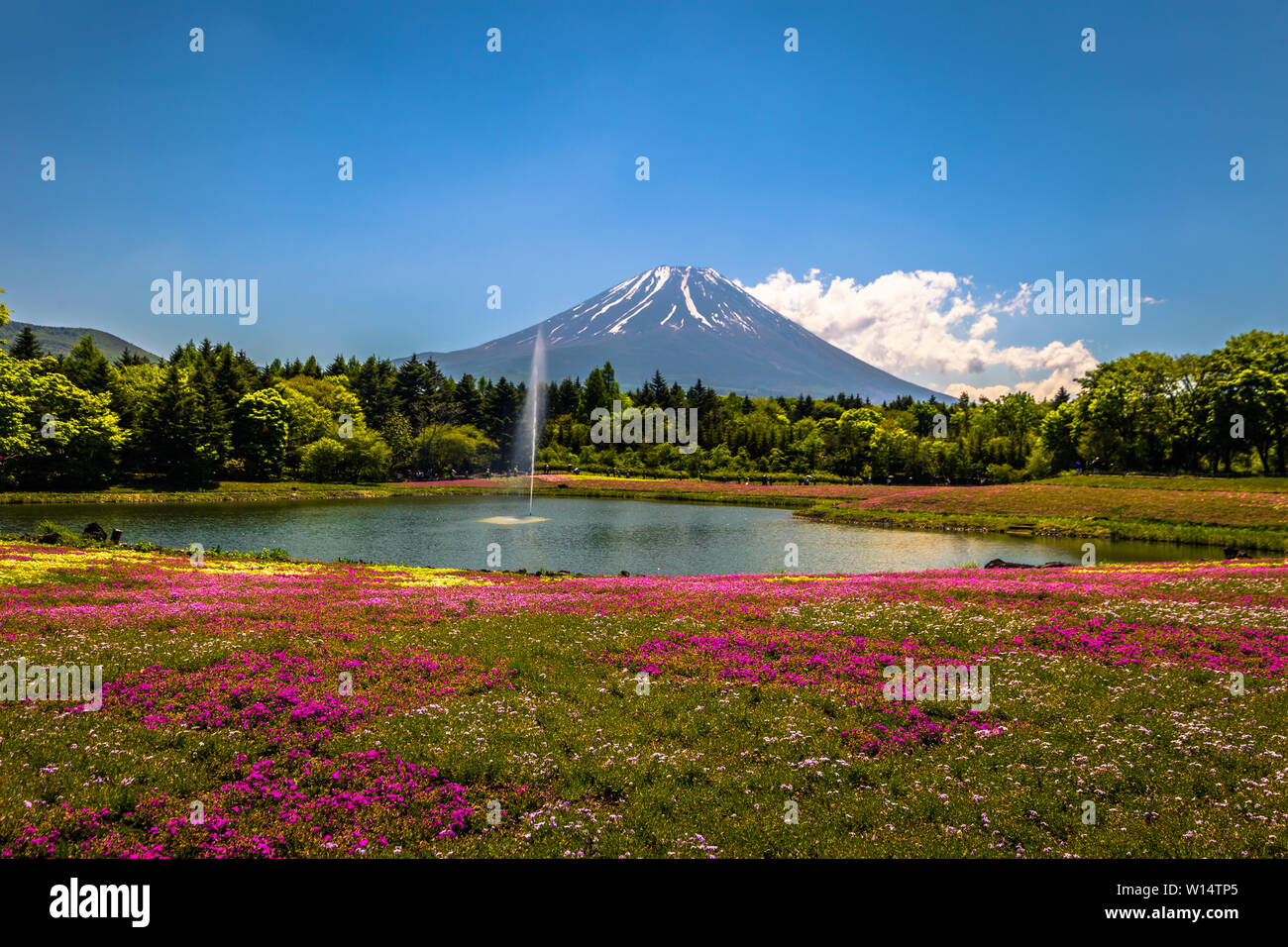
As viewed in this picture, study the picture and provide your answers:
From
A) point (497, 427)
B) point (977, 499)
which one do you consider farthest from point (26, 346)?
point (977, 499)

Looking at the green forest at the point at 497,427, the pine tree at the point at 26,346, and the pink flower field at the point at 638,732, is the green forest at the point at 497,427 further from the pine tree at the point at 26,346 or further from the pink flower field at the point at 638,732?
the pink flower field at the point at 638,732

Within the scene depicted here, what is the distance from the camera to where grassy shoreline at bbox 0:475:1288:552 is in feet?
202

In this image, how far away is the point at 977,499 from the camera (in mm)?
85188

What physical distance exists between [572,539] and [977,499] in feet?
193

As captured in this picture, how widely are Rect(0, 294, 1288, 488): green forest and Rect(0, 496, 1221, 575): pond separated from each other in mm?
17592

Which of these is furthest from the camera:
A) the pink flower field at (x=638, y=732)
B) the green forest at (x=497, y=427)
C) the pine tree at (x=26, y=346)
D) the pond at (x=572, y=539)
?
the pine tree at (x=26, y=346)

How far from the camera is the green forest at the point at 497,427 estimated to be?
84438 mm

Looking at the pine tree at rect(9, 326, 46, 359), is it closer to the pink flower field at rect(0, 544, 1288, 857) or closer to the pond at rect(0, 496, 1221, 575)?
the pond at rect(0, 496, 1221, 575)

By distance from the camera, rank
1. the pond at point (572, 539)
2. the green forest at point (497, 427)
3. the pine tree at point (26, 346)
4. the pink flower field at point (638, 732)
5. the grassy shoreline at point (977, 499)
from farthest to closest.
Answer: the pine tree at point (26, 346), the green forest at point (497, 427), the grassy shoreline at point (977, 499), the pond at point (572, 539), the pink flower field at point (638, 732)

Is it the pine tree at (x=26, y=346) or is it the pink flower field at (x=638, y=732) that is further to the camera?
the pine tree at (x=26, y=346)

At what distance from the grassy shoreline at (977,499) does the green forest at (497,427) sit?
24.4 ft

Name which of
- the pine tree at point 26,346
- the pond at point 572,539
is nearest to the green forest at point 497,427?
the pine tree at point 26,346
